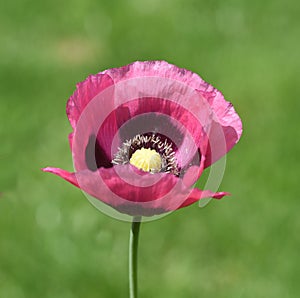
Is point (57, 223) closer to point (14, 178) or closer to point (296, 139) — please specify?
point (14, 178)

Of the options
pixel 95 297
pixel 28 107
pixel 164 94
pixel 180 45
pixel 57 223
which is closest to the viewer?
pixel 164 94

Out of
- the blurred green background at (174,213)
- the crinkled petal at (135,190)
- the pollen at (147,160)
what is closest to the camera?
the crinkled petal at (135,190)

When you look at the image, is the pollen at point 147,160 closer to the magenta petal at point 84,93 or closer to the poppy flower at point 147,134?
the poppy flower at point 147,134

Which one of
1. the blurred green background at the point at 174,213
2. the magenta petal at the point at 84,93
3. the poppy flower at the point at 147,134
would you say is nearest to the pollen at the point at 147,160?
the poppy flower at the point at 147,134

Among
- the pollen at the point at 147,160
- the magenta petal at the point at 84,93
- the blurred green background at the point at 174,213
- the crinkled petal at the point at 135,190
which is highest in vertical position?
the blurred green background at the point at 174,213

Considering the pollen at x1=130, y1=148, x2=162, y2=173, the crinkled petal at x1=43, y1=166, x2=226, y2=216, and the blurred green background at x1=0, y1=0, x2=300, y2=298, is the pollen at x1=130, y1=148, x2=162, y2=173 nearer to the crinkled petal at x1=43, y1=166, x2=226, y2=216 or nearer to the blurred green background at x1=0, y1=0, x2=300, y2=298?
the crinkled petal at x1=43, y1=166, x2=226, y2=216

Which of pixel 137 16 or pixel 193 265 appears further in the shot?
pixel 137 16

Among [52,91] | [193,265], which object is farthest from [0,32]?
[193,265]

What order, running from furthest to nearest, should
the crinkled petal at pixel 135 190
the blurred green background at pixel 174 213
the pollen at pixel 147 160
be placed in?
the blurred green background at pixel 174 213 → the pollen at pixel 147 160 → the crinkled petal at pixel 135 190

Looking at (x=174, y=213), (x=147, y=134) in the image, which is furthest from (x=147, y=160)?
(x=174, y=213)
